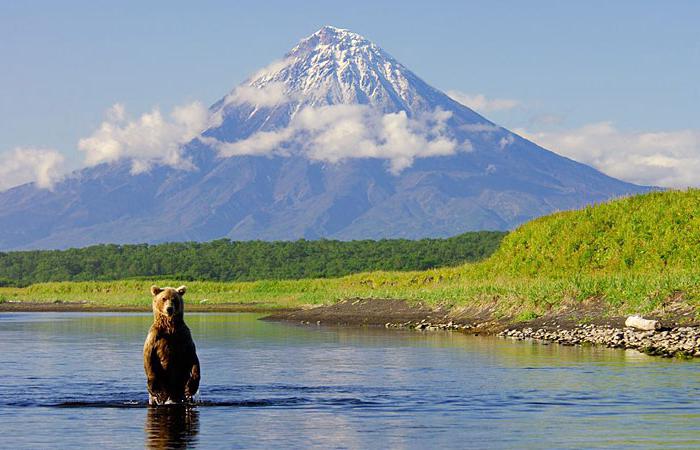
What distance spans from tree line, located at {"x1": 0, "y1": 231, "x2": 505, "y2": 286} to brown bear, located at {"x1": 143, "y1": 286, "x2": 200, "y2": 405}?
4796 inches

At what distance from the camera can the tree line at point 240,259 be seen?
6211 inches

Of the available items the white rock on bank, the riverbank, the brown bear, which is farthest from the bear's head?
the white rock on bank

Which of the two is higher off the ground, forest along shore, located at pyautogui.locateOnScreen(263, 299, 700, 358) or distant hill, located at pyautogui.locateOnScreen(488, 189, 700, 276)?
distant hill, located at pyautogui.locateOnScreen(488, 189, 700, 276)

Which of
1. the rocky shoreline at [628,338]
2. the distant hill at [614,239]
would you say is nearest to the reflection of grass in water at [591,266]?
the distant hill at [614,239]

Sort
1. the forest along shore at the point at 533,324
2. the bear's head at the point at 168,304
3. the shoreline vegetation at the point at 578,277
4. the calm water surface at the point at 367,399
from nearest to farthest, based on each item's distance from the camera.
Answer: the calm water surface at the point at 367,399 → the bear's head at the point at 168,304 → the forest along shore at the point at 533,324 → the shoreline vegetation at the point at 578,277

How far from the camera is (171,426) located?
2214 centimetres

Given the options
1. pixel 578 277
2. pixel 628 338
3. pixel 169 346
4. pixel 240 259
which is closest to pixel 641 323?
pixel 628 338

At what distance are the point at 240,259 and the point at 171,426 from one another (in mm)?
150960

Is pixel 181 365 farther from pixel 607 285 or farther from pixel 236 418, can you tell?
pixel 607 285

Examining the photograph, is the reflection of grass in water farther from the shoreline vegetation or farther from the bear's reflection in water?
the bear's reflection in water

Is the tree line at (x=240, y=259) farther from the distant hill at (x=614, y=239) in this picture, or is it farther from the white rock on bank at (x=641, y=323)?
the white rock on bank at (x=641, y=323)

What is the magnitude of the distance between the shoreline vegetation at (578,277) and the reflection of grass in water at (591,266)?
59mm

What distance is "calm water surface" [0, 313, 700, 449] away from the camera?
2080 cm

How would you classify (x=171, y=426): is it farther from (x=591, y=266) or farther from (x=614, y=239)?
(x=614, y=239)
